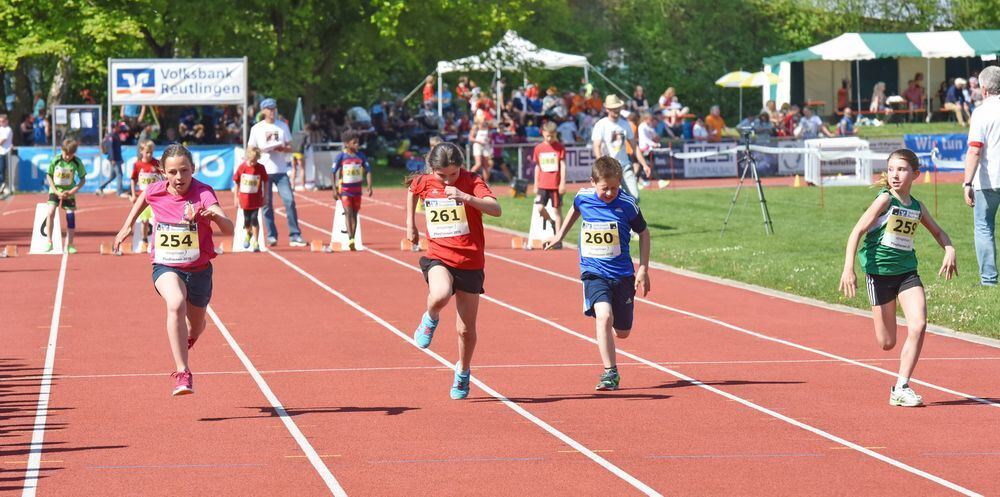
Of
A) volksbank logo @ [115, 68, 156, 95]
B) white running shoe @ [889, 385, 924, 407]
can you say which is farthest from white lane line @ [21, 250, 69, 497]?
volksbank logo @ [115, 68, 156, 95]

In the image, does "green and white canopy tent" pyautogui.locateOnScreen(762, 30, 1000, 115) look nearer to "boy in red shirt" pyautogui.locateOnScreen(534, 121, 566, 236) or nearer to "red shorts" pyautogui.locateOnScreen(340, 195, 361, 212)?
"boy in red shirt" pyautogui.locateOnScreen(534, 121, 566, 236)

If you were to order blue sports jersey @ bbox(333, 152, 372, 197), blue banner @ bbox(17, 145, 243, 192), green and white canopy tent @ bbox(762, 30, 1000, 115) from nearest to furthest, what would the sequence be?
blue sports jersey @ bbox(333, 152, 372, 197)
blue banner @ bbox(17, 145, 243, 192)
green and white canopy tent @ bbox(762, 30, 1000, 115)

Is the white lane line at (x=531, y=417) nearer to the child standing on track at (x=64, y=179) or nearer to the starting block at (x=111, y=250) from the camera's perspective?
the starting block at (x=111, y=250)

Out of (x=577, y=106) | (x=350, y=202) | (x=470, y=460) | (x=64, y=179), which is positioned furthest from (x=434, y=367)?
(x=577, y=106)

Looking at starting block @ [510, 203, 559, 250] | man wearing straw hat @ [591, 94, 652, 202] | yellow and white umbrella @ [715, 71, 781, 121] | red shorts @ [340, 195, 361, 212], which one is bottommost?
starting block @ [510, 203, 559, 250]

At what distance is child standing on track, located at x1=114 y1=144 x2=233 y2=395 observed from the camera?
9914mm

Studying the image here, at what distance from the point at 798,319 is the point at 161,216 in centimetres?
675

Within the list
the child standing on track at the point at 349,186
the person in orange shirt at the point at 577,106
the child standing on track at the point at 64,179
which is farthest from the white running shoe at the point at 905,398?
the person in orange shirt at the point at 577,106

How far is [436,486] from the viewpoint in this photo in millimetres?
7805

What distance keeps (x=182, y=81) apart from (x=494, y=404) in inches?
1072

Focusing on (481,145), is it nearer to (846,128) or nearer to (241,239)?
(846,128)

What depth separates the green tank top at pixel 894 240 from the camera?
33.1 feet

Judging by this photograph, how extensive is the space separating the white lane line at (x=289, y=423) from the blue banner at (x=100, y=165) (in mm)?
25060

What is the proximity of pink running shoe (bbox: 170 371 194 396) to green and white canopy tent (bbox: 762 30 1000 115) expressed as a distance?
43990 millimetres
